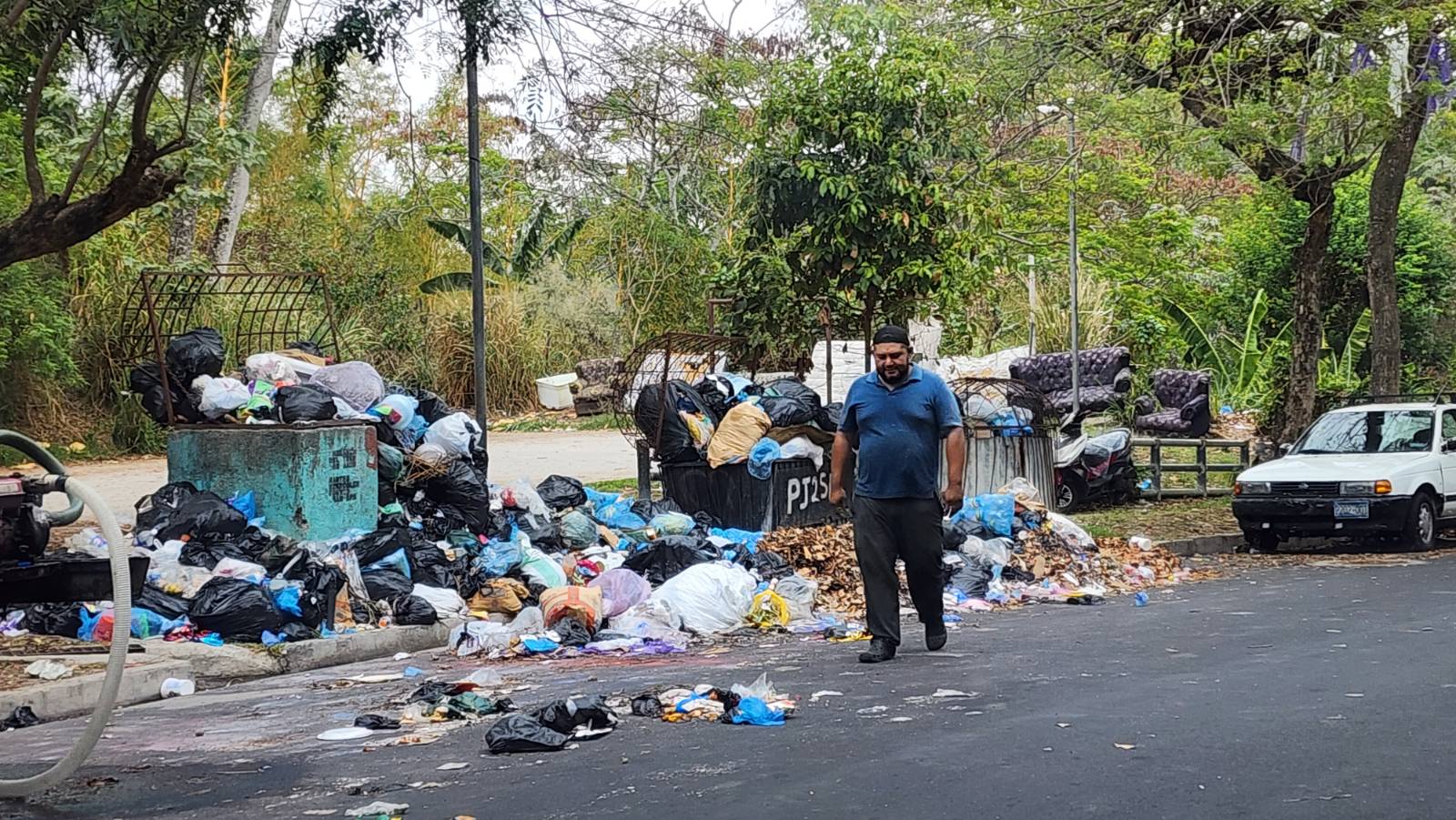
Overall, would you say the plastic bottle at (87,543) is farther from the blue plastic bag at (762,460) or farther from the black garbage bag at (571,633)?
the blue plastic bag at (762,460)

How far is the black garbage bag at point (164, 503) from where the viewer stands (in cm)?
1084

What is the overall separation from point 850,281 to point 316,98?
744 centimetres

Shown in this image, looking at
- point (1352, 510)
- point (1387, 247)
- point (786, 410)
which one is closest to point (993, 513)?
point (786, 410)

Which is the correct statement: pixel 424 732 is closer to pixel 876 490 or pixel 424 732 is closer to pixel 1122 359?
pixel 876 490

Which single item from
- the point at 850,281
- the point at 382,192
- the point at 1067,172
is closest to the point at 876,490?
the point at 850,281

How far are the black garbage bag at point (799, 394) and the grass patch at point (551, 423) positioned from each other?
48.0 ft

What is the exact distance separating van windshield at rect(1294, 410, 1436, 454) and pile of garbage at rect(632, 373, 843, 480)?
5.65 meters

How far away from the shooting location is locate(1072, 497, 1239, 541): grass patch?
1595cm

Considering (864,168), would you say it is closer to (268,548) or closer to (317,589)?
(268,548)

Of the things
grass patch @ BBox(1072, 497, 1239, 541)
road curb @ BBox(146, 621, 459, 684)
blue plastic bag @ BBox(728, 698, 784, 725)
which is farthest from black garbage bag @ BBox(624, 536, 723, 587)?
grass patch @ BBox(1072, 497, 1239, 541)

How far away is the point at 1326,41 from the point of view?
55.0ft

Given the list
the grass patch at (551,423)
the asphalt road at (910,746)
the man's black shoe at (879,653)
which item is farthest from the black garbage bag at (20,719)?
the grass patch at (551,423)

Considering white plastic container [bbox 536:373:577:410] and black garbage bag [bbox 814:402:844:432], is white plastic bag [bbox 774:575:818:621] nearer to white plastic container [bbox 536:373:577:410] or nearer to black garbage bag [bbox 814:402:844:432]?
black garbage bag [bbox 814:402:844:432]

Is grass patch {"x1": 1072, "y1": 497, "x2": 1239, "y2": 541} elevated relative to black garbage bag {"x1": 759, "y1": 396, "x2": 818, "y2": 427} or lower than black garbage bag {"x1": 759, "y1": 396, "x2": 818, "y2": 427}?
lower
